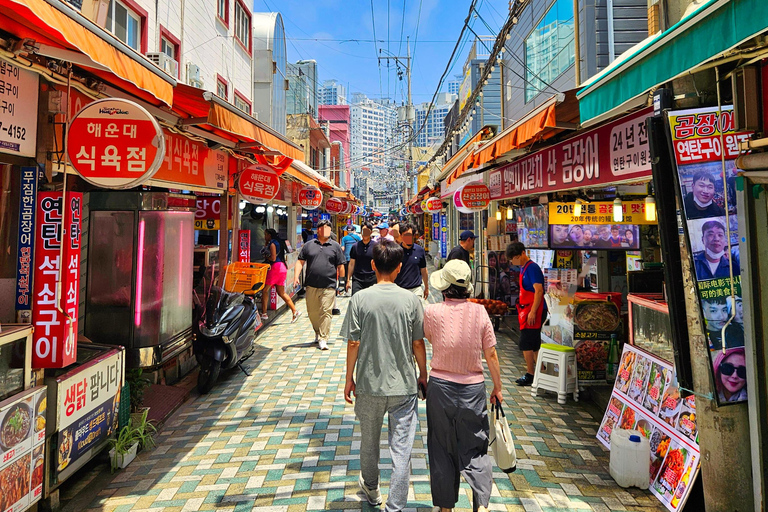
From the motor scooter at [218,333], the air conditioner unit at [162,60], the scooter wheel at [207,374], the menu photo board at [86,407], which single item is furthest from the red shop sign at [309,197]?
the menu photo board at [86,407]

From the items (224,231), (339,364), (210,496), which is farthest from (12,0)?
(224,231)

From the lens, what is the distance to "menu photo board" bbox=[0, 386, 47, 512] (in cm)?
278

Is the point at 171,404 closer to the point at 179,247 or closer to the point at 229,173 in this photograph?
the point at 179,247

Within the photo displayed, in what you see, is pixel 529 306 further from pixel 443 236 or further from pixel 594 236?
pixel 443 236

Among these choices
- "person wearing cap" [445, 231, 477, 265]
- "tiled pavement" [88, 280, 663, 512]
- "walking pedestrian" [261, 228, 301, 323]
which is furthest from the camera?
"walking pedestrian" [261, 228, 301, 323]

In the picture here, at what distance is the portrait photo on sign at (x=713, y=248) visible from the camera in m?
3.02

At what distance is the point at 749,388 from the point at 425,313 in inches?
84.7

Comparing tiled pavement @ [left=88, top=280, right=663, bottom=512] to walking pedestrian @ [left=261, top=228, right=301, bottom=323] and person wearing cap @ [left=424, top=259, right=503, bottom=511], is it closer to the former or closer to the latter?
person wearing cap @ [left=424, top=259, right=503, bottom=511]

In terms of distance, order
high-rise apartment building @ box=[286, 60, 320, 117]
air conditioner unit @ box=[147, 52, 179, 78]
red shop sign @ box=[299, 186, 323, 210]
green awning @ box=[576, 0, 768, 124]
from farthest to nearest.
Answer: high-rise apartment building @ box=[286, 60, 320, 117] < red shop sign @ box=[299, 186, 323, 210] < air conditioner unit @ box=[147, 52, 179, 78] < green awning @ box=[576, 0, 768, 124]

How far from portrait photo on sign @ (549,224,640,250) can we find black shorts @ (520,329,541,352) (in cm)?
182

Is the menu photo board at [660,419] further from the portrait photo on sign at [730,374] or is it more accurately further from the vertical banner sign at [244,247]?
the vertical banner sign at [244,247]

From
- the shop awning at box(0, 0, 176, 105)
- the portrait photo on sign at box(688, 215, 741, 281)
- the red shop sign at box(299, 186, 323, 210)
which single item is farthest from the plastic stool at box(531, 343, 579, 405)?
the red shop sign at box(299, 186, 323, 210)

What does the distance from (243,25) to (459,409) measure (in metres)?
16.9

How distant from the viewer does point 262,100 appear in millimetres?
19594
